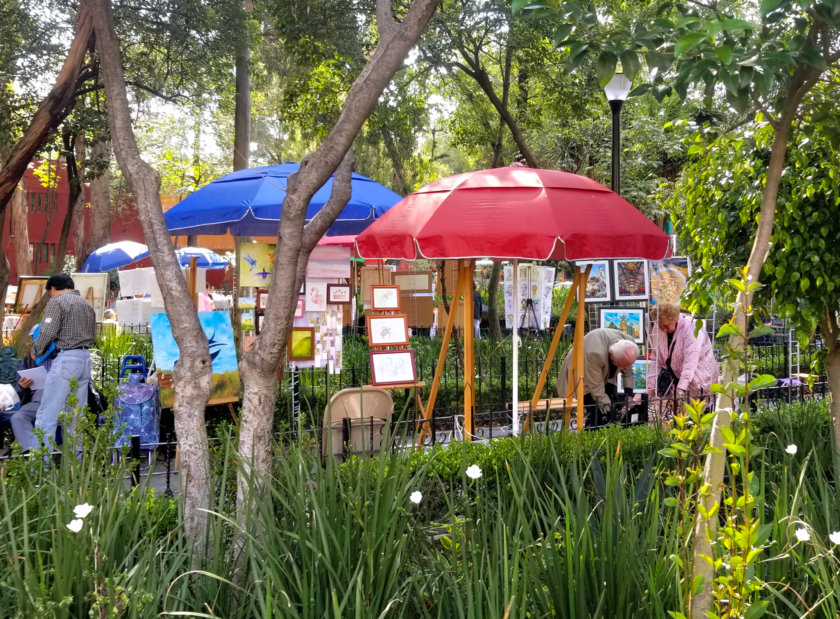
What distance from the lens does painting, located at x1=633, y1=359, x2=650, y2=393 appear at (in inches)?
304

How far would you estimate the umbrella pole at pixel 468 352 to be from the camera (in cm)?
682

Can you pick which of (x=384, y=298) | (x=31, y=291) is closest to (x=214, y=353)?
(x=384, y=298)

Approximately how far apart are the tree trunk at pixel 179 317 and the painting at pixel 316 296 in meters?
4.61

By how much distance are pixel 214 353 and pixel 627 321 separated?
4.21m

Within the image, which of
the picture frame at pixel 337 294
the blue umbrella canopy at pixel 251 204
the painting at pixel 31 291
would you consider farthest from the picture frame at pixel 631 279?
the painting at pixel 31 291

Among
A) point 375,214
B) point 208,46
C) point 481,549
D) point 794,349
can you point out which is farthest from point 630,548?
point 794,349

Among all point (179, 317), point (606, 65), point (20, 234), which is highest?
point (20, 234)

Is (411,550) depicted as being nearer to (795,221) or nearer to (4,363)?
(795,221)

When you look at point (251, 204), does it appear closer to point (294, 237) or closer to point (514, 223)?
point (514, 223)

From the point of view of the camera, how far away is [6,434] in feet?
25.6

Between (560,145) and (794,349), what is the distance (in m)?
9.51

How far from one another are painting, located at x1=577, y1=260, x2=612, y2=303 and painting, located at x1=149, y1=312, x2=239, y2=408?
3756 millimetres

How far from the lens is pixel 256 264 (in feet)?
28.2

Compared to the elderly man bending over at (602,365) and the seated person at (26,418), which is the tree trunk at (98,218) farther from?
the elderly man bending over at (602,365)
